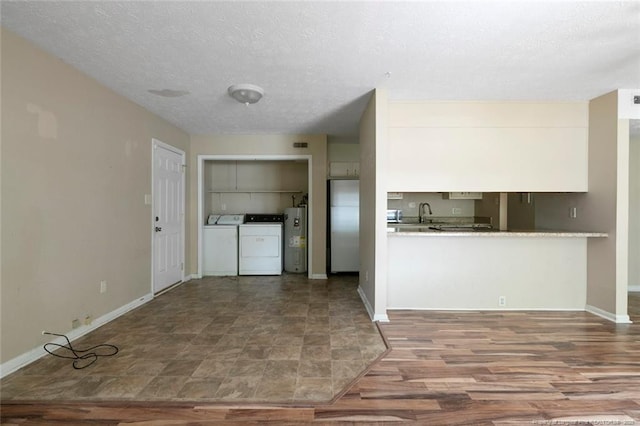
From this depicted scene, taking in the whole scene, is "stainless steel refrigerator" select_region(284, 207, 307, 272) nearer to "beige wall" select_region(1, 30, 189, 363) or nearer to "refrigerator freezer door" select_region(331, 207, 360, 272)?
"refrigerator freezer door" select_region(331, 207, 360, 272)

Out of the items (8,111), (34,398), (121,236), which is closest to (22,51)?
(8,111)

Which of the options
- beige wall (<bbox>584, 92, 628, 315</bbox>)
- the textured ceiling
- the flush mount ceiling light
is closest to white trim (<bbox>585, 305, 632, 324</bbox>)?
beige wall (<bbox>584, 92, 628, 315</bbox>)

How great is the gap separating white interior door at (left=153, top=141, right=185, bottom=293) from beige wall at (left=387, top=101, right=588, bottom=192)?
302 cm

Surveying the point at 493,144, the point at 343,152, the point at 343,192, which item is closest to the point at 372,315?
the point at 493,144

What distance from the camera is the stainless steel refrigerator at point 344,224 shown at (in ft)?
16.5

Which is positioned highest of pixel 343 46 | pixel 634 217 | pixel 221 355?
pixel 343 46

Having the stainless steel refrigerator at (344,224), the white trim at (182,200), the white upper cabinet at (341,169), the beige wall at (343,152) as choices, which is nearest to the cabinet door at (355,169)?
the white upper cabinet at (341,169)

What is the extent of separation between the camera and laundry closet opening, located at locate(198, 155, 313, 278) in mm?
4957

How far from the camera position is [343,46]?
2.14 meters

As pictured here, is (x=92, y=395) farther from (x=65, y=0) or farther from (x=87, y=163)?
(x=65, y=0)

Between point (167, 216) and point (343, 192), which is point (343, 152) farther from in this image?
point (167, 216)

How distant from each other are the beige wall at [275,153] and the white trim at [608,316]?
339 centimetres

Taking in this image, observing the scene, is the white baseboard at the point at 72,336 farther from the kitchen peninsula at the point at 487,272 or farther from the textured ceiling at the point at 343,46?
the kitchen peninsula at the point at 487,272

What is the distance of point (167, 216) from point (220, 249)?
1.15m
